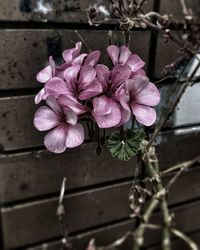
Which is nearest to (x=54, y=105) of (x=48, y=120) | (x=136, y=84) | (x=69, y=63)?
(x=48, y=120)

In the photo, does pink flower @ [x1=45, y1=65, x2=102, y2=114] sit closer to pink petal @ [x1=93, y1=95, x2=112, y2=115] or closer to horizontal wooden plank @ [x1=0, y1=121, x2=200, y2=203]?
Result: pink petal @ [x1=93, y1=95, x2=112, y2=115]

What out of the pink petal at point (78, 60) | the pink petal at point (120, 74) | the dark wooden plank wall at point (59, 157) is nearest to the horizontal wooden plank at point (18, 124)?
the dark wooden plank wall at point (59, 157)

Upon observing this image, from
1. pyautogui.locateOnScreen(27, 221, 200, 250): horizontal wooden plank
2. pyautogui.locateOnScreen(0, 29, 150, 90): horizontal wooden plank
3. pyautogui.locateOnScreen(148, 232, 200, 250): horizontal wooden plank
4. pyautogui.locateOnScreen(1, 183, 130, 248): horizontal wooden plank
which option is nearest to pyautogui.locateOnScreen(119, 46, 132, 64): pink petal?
pyautogui.locateOnScreen(0, 29, 150, 90): horizontal wooden plank

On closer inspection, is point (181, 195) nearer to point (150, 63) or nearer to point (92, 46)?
point (150, 63)

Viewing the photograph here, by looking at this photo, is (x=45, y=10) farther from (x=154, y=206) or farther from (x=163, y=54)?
(x=154, y=206)

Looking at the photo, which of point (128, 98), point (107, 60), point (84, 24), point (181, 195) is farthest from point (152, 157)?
point (181, 195)
